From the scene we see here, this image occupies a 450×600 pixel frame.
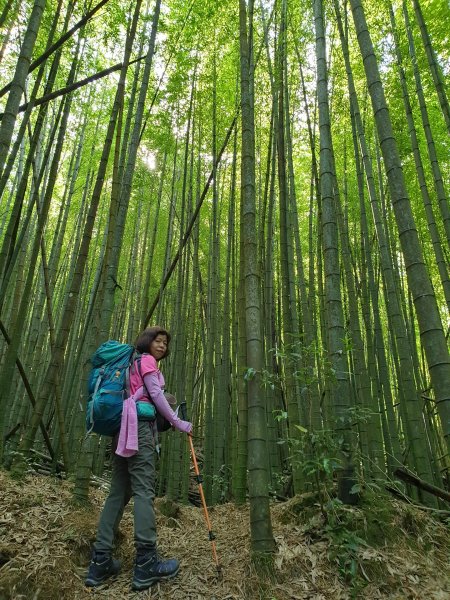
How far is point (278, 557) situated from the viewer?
6.42ft

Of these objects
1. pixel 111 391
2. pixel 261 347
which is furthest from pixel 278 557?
pixel 111 391

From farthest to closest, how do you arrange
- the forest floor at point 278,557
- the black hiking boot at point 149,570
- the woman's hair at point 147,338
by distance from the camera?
the woman's hair at point 147,338 < the black hiking boot at point 149,570 < the forest floor at point 278,557

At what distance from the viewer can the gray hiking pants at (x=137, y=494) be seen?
1.99m

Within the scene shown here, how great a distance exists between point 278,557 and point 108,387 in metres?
1.17

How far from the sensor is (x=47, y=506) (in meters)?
2.47

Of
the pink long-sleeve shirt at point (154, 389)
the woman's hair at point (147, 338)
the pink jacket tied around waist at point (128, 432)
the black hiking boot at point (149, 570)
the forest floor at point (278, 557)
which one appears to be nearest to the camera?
the forest floor at point (278, 557)

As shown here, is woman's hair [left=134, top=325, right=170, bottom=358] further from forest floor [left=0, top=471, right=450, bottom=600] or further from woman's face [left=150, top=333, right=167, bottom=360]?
forest floor [left=0, top=471, right=450, bottom=600]

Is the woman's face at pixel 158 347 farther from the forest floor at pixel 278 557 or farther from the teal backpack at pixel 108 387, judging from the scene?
the forest floor at pixel 278 557

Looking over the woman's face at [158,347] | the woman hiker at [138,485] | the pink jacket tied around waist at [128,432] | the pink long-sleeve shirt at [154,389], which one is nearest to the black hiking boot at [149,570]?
the woman hiker at [138,485]

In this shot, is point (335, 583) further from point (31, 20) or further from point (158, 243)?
point (158, 243)

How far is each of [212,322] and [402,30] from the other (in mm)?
3776

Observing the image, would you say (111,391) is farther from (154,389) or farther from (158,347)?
(158,347)

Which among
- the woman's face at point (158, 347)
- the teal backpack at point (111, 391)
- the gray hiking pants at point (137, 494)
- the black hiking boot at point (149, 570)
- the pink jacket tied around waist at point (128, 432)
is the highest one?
the woman's face at point (158, 347)

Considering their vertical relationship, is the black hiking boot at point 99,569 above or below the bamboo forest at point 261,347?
below
